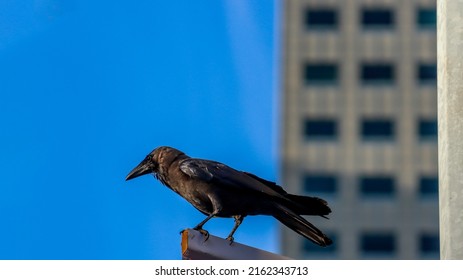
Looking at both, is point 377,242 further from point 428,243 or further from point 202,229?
point 202,229

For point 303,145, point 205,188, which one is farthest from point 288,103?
point 205,188

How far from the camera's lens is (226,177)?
43.3ft

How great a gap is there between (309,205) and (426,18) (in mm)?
58099

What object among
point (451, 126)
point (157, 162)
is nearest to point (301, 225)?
point (451, 126)

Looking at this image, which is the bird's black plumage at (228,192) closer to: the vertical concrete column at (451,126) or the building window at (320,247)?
the vertical concrete column at (451,126)

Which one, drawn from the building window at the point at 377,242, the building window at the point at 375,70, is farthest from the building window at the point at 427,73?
the building window at the point at 377,242

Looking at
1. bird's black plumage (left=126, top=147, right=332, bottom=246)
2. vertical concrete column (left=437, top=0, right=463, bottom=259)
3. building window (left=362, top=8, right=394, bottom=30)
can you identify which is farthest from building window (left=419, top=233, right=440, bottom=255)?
vertical concrete column (left=437, top=0, right=463, bottom=259)

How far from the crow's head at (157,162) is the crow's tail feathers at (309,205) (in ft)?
4.86

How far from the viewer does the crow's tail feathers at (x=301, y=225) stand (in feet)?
40.5

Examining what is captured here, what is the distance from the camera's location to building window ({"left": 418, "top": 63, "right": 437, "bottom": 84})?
69.6 metres

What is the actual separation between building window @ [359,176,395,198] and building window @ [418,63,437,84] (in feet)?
16.3
